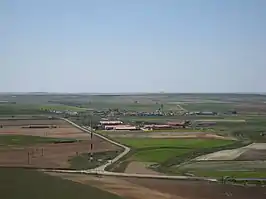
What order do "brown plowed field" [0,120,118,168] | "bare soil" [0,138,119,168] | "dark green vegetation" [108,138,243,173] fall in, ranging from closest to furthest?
1. "bare soil" [0,138,119,168]
2. "brown plowed field" [0,120,118,168]
3. "dark green vegetation" [108,138,243,173]

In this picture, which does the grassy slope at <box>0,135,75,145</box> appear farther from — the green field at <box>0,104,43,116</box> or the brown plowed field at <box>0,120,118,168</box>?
the green field at <box>0,104,43,116</box>

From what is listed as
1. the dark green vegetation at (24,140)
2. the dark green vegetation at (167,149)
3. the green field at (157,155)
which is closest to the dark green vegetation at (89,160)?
the dark green vegetation at (167,149)

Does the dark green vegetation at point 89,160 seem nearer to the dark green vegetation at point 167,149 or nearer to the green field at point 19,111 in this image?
the dark green vegetation at point 167,149

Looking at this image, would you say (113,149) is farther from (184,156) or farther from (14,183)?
(14,183)

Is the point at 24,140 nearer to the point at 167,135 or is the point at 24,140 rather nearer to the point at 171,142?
the point at 171,142

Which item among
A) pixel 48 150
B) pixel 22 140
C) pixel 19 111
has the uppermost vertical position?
pixel 19 111

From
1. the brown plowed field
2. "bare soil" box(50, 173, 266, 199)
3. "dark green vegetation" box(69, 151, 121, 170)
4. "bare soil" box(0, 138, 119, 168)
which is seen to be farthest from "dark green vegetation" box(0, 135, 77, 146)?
"bare soil" box(50, 173, 266, 199)

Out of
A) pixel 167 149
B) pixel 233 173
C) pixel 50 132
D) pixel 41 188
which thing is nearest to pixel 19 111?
pixel 50 132
